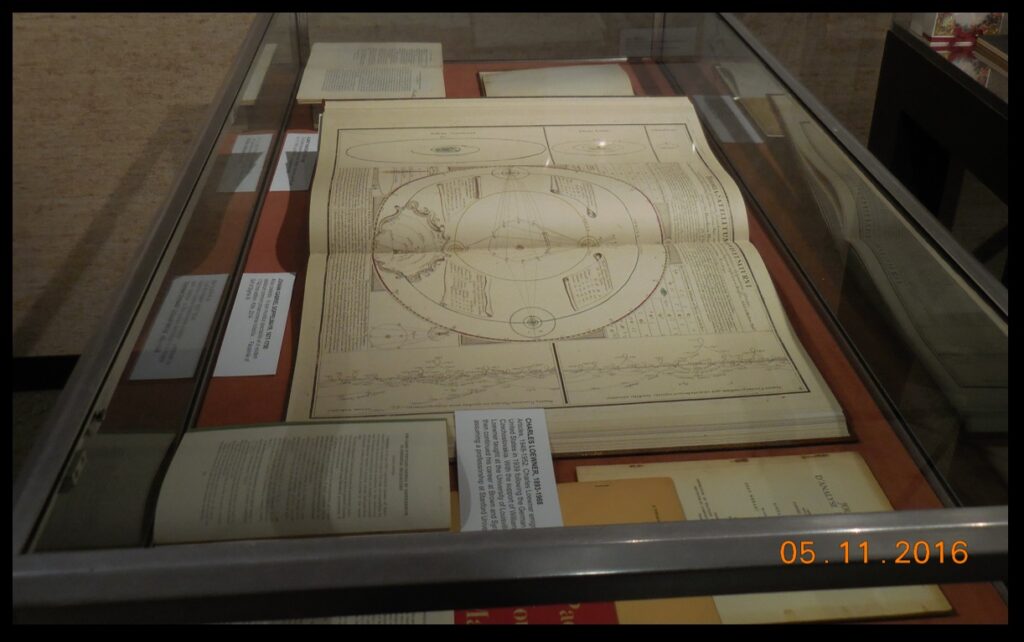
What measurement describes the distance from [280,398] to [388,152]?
0.44 meters

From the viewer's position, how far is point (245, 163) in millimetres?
1020

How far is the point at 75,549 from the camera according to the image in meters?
0.44

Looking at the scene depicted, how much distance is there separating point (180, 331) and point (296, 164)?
0.40m

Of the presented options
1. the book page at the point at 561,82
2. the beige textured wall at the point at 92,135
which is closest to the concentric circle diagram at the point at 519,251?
the book page at the point at 561,82

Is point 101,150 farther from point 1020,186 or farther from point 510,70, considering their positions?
point 1020,186

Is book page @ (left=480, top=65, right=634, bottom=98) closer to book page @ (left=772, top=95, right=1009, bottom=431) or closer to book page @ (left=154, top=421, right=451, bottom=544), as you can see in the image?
book page @ (left=772, top=95, right=1009, bottom=431)

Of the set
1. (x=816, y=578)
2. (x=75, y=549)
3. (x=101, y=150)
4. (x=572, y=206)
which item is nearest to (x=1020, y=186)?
(x=572, y=206)

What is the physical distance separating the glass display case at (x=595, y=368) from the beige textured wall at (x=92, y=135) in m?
0.58

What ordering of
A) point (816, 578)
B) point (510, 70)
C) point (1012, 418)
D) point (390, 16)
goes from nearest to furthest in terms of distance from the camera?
point (816, 578) → point (1012, 418) → point (510, 70) → point (390, 16)

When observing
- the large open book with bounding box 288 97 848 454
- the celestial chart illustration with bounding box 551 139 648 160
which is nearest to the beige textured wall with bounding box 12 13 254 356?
the large open book with bounding box 288 97 848 454

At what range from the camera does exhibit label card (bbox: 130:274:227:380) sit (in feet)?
2.20

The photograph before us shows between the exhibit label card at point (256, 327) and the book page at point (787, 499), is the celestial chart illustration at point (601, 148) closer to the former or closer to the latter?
the exhibit label card at point (256, 327)

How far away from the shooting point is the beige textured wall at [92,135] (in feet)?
5.74

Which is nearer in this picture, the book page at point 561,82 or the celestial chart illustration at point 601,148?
the celestial chart illustration at point 601,148
